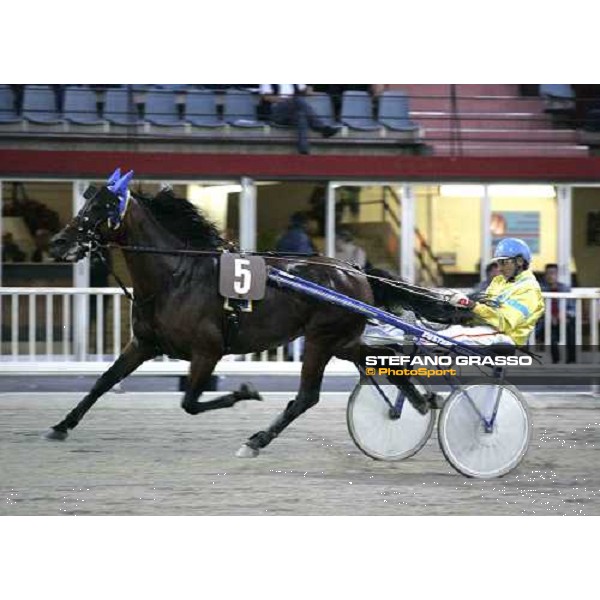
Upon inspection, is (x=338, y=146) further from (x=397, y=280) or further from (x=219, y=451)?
(x=219, y=451)

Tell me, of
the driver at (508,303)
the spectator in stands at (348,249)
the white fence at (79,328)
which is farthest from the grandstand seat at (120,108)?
the driver at (508,303)

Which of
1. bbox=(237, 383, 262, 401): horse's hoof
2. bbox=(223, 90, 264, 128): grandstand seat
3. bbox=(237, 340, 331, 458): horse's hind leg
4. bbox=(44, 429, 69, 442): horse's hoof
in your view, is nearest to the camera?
bbox=(223, 90, 264, 128): grandstand seat

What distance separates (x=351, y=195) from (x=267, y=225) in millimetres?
449

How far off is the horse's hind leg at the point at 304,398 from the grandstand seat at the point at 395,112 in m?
1.18

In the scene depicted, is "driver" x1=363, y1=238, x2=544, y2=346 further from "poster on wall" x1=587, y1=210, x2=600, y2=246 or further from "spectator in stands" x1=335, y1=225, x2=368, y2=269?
"spectator in stands" x1=335, y1=225, x2=368, y2=269

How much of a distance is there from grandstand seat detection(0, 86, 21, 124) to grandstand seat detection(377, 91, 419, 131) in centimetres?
171

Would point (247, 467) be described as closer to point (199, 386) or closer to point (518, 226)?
point (199, 386)

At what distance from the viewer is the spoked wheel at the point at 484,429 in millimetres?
7762

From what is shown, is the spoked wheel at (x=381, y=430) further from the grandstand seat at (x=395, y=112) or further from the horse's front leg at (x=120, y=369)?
the grandstand seat at (x=395, y=112)

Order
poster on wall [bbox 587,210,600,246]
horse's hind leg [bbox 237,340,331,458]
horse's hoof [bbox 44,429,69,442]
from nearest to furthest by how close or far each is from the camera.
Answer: poster on wall [bbox 587,210,600,246]
horse's hind leg [bbox 237,340,331,458]
horse's hoof [bbox 44,429,69,442]

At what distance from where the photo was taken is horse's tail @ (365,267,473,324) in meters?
7.87

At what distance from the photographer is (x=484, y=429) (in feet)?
25.5

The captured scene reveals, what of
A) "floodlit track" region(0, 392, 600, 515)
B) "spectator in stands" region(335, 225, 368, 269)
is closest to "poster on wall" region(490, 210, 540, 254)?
"spectator in stands" region(335, 225, 368, 269)

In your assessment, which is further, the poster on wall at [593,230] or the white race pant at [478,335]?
the poster on wall at [593,230]
